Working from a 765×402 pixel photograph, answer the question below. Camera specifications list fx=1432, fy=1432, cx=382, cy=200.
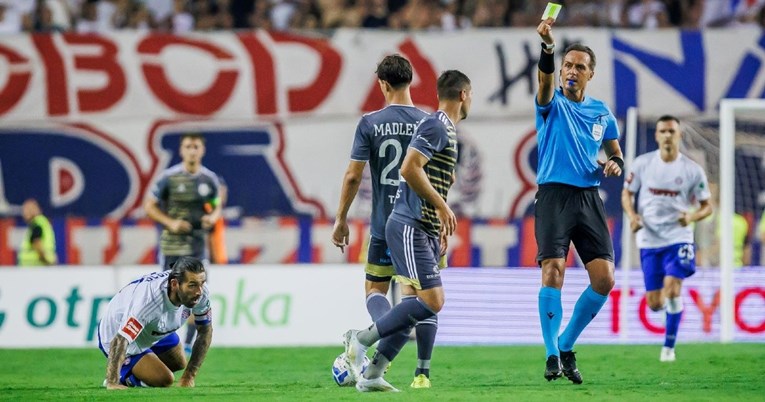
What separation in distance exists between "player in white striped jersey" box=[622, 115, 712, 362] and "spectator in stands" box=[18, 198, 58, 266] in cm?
802

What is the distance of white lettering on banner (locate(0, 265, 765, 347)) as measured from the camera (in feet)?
50.7

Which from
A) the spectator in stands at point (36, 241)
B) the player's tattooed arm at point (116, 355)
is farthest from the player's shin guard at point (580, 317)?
the spectator in stands at point (36, 241)

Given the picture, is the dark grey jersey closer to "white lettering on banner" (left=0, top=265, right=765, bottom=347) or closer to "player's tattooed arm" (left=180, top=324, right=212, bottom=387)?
"player's tattooed arm" (left=180, top=324, right=212, bottom=387)

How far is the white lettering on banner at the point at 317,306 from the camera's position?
1545 centimetres

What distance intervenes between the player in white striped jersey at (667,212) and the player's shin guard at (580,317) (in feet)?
10.9

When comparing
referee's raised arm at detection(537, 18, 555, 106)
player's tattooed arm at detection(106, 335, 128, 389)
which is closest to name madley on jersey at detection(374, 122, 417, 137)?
referee's raised arm at detection(537, 18, 555, 106)

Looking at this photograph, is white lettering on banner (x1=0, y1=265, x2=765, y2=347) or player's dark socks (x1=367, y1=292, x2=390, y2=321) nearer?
player's dark socks (x1=367, y1=292, x2=390, y2=321)

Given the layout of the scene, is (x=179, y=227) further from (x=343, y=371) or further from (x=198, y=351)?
(x=343, y=371)

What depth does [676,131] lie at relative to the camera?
13.5 meters

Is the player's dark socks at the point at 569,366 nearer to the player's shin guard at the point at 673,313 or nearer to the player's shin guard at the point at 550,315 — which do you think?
the player's shin guard at the point at 550,315

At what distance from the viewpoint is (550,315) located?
32.1 ft

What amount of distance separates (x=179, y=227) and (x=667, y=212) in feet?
15.7

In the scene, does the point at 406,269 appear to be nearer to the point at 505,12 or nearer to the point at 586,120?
the point at 586,120

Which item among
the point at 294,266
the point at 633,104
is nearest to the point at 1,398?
the point at 294,266
